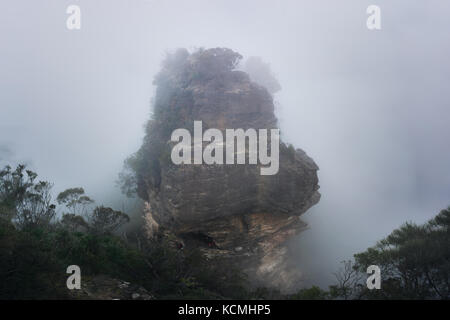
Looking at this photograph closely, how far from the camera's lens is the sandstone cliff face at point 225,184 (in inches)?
450

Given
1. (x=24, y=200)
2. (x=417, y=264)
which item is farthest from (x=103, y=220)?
(x=417, y=264)

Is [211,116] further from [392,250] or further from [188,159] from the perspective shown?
[392,250]

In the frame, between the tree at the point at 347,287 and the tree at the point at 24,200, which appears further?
the tree at the point at 24,200

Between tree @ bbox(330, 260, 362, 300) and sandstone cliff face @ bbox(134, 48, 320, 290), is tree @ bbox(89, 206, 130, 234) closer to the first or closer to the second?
sandstone cliff face @ bbox(134, 48, 320, 290)

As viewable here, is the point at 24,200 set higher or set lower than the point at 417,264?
higher

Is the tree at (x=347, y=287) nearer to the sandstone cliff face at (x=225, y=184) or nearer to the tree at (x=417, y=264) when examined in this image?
the tree at (x=417, y=264)

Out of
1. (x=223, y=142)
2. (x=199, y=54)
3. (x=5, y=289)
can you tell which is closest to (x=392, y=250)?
(x=223, y=142)

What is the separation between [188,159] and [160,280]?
229 inches

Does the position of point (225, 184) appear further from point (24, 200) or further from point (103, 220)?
point (24, 200)

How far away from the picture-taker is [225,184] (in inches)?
445

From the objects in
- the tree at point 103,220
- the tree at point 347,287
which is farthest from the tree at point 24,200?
the tree at point 347,287

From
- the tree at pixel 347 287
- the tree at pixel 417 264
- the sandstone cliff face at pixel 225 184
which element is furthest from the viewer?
the sandstone cliff face at pixel 225 184

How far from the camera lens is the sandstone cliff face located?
37.5ft

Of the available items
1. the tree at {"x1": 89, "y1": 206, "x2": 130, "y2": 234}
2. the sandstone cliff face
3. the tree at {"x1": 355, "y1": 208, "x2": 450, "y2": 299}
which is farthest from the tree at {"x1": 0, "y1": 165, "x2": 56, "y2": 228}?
the tree at {"x1": 355, "y1": 208, "x2": 450, "y2": 299}
